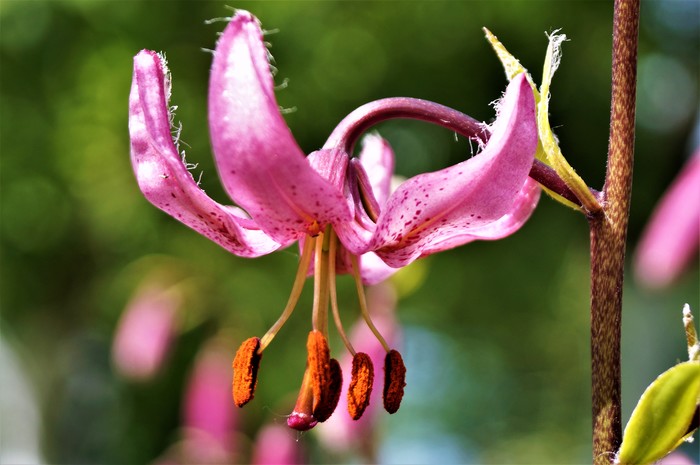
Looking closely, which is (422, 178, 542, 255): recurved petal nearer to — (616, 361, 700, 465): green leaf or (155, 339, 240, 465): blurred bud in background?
(616, 361, 700, 465): green leaf

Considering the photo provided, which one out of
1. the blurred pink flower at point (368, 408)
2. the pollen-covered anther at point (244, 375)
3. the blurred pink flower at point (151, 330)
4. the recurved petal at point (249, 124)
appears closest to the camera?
the recurved petal at point (249, 124)

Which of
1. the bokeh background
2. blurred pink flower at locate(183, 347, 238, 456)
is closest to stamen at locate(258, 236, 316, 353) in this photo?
blurred pink flower at locate(183, 347, 238, 456)

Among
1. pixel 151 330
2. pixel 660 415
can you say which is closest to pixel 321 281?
pixel 660 415

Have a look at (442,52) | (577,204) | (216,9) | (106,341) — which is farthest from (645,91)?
(577,204)

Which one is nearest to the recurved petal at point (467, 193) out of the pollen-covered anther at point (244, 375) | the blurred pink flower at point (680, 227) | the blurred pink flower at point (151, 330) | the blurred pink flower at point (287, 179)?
the blurred pink flower at point (287, 179)

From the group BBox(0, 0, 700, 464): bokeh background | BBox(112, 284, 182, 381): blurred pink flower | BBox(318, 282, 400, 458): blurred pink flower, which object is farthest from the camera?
BBox(0, 0, 700, 464): bokeh background

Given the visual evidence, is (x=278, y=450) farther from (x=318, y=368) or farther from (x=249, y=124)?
(x=249, y=124)

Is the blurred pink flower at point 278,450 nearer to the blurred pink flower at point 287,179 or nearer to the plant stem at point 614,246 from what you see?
the blurred pink flower at point 287,179
